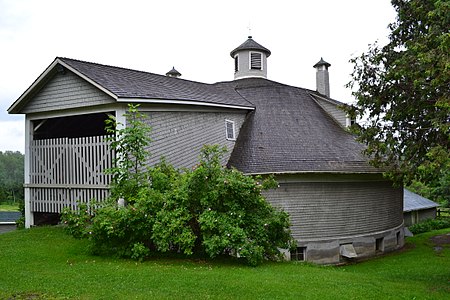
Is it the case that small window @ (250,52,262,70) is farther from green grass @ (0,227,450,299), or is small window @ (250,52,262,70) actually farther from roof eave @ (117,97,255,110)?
green grass @ (0,227,450,299)

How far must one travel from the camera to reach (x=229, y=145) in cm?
1711

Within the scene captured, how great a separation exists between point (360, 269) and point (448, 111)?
6.79 metres

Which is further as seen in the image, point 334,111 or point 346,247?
point 334,111

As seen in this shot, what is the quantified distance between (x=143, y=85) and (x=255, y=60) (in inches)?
434

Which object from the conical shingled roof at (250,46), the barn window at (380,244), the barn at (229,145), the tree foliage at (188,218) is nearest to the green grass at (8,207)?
the conical shingled roof at (250,46)

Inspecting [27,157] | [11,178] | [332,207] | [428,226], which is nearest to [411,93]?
[332,207]

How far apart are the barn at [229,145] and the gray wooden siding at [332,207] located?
4 centimetres

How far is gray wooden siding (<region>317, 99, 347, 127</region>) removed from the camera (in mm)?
20086

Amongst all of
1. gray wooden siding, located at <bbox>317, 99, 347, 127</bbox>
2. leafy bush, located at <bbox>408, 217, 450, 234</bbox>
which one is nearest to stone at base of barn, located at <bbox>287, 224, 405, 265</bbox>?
gray wooden siding, located at <bbox>317, 99, 347, 127</bbox>

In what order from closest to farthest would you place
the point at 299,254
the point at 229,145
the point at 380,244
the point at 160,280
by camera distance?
the point at 160,280 < the point at 299,254 < the point at 229,145 < the point at 380,244

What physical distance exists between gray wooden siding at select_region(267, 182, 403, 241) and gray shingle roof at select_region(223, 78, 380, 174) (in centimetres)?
77

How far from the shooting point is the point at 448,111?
1020cm

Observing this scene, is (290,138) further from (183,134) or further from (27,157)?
(27,157)

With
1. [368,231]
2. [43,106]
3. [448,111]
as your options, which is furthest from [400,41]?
[43,106]
